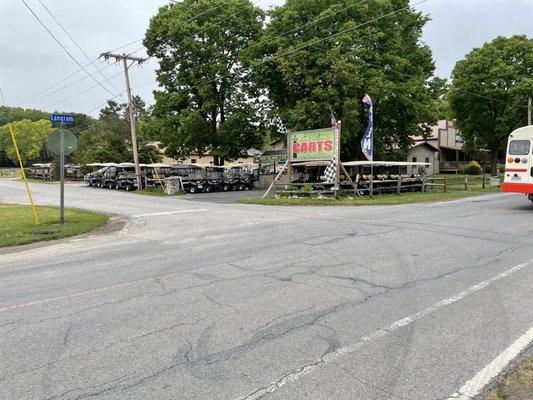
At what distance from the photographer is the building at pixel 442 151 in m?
58.5

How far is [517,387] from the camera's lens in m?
3.60

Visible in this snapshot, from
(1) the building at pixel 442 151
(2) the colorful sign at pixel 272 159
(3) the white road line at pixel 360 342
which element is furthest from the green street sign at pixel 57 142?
(1) the building at pixel 442 151

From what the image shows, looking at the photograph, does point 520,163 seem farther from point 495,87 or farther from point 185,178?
point 495,87

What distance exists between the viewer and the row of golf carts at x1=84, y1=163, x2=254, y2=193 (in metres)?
35.1

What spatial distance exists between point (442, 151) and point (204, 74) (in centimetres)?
3836

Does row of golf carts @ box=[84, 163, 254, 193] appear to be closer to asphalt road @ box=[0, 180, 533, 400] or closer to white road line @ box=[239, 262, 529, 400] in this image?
asphalt road @ box=[0, 180, 533, 400]

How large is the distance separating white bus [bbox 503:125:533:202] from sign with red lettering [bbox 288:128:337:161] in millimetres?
9695

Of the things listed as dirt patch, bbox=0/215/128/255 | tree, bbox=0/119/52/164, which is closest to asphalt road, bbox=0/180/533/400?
dirt patch, bbox=0/215/128/255

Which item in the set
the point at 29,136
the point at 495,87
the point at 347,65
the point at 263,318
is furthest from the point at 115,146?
the point at 29,136

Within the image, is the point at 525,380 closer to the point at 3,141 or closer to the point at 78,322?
the point at 78,322

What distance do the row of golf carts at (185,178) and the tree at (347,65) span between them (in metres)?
7.19

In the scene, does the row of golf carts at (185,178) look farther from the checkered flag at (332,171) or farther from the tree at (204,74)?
the checkered flag at (332,171)

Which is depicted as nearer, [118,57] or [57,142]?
[57,142]

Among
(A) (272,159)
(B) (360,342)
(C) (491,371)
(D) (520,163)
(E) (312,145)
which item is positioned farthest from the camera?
(A) (272,159)
